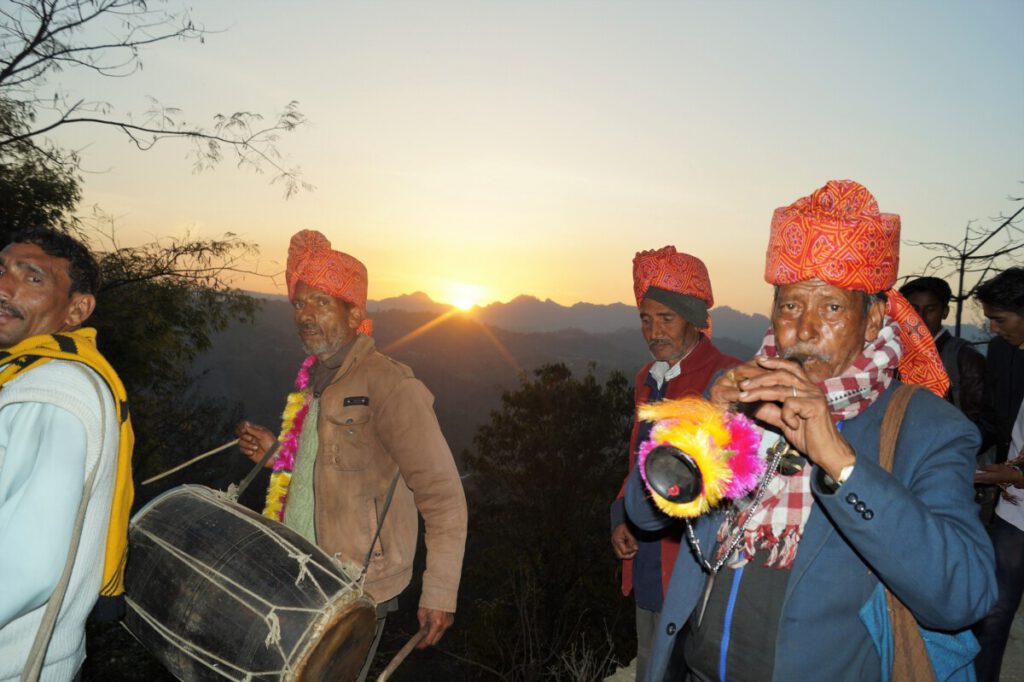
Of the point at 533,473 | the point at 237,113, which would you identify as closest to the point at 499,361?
the point at 533,473

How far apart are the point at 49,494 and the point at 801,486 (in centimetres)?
211

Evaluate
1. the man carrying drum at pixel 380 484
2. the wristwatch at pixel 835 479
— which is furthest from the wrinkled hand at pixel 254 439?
the wristwatch at pixel 835 479

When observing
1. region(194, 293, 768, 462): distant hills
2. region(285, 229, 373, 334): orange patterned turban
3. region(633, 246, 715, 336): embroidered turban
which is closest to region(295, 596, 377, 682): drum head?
region(285, 229, 373, 334): orange patterned turban

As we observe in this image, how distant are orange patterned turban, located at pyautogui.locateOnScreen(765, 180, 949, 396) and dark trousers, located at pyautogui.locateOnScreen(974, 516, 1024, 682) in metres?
1.84

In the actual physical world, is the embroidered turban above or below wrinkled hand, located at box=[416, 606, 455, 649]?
above

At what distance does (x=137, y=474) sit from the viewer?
18.5 metres

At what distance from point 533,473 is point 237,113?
54.2 feet

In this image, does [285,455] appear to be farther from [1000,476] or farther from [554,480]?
[554,480]

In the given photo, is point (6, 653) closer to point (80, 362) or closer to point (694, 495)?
point (80, 362)

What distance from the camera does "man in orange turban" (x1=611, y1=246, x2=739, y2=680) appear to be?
349 cm

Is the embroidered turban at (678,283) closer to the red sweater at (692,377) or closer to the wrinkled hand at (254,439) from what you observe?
the red sweater at (692,377)

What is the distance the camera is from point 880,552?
1509mm

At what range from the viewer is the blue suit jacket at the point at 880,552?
4.90 ft

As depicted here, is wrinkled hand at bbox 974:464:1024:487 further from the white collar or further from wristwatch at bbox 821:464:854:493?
wristwatch at bbox 821:464:854:493
